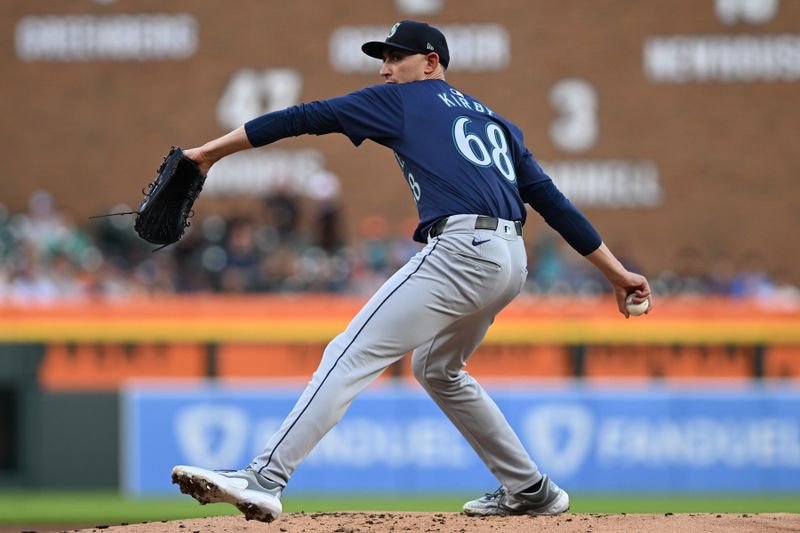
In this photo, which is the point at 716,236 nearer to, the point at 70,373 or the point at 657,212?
the point at 657,212

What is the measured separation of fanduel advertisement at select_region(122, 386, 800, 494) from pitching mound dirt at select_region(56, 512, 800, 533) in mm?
4505

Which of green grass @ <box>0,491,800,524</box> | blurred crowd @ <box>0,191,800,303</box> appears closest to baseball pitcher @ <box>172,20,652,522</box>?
green grass @ <box>0,491,800,524</box>

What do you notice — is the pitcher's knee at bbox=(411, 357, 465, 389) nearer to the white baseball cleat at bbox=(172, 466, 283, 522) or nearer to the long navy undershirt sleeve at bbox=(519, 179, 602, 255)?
the long navy undershirt sleeve at bbox=(519, 179, 602, 255)

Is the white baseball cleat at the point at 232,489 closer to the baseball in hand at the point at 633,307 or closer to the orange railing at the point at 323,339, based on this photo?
the baseball in hand at the point at 633,307

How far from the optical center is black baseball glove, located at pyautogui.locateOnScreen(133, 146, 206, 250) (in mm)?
4824

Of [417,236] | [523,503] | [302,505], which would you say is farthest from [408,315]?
[302,505]

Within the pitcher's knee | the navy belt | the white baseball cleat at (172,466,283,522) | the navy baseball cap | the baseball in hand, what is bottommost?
the white baseball cleat at (172,466,283,522)

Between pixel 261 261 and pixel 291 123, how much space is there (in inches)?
286

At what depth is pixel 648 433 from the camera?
33.2 ft

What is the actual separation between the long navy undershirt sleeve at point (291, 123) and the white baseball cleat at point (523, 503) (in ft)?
5.76

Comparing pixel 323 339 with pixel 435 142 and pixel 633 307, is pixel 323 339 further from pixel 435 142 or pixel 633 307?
pixel 435 142

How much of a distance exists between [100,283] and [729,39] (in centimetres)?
686

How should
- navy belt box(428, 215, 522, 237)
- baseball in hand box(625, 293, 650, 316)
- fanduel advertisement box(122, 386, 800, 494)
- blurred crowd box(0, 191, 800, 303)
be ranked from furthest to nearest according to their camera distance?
blurred crowd box(0, 191, 800, 303) < fanduel advertisement box(122, 386, 800, 494) < baseball in hand box(625, 293, 650, 316) < navy belt box(428, 215, 522, 237)

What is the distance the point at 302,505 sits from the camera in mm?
9328
